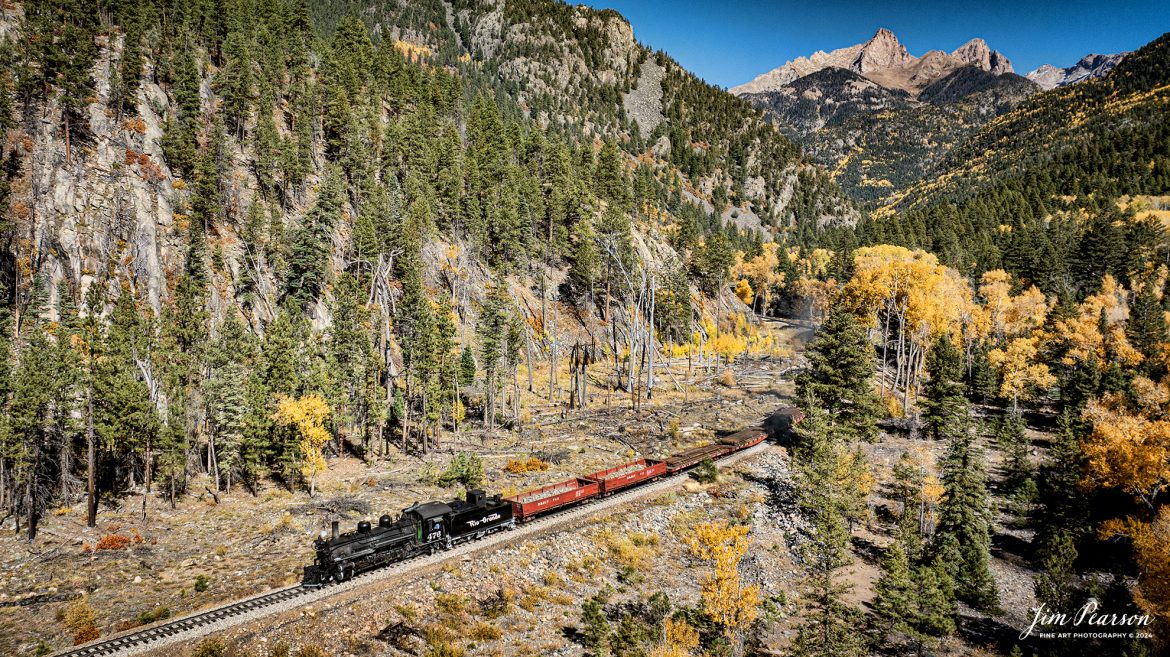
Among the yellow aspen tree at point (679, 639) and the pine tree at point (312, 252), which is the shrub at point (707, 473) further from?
the pine tree at point (312, 252)

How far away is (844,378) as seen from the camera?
5147cm

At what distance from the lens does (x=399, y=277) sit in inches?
2889

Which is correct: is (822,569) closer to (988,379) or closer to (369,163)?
(988,379)

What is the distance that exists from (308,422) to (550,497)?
1921 centimetres

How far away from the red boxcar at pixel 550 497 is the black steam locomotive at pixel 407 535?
0.97m

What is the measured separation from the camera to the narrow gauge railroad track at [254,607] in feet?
67.4

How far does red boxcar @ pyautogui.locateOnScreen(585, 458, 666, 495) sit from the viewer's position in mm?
40106

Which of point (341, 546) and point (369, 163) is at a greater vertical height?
point (369, 163)

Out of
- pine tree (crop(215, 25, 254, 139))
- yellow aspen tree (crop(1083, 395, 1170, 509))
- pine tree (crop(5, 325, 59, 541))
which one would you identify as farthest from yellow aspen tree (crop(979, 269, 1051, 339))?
pine tree (crop(215, 25, 254, 139))

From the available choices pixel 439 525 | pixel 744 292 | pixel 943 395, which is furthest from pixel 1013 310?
pixel 439 525

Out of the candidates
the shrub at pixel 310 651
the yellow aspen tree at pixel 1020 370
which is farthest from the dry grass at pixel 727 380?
the shrub at pixel 310 651

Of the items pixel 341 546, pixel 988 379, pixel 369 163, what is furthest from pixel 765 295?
pixel 341 546

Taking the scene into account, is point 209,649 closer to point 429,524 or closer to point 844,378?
point 429,524

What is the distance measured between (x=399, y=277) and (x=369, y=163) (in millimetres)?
17924
